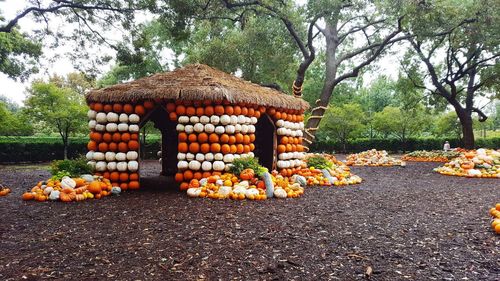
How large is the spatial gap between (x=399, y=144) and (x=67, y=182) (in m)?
24.9

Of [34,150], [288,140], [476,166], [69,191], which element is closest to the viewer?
[69,191]

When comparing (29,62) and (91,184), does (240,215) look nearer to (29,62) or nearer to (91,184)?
(91,184)

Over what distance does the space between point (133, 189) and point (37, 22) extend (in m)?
8.22

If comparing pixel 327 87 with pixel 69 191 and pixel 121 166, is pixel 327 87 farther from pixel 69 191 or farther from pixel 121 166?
pixel 69 191

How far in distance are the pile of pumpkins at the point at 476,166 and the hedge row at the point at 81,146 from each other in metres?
13.2

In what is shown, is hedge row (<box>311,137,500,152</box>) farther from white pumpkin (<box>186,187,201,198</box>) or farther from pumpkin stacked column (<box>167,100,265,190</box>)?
white pumpkin (<box>186,187,201,198</box>)

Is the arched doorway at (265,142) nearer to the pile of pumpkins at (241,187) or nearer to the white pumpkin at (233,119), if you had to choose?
the white pumpkin at (233,119)

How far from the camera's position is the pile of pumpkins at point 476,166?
38.9 ft

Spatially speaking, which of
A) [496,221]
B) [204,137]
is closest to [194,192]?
[204,137]

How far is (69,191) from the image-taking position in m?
7.17

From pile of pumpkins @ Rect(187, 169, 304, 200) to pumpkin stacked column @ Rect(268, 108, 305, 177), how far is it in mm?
1736

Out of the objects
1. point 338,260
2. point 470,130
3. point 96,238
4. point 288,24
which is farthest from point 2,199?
point 470,130

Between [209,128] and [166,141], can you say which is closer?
[209,128]

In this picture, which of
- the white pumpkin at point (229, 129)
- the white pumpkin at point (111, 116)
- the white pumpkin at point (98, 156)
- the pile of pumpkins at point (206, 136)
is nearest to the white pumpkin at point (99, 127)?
the white pumpkin at point (111, 116)
